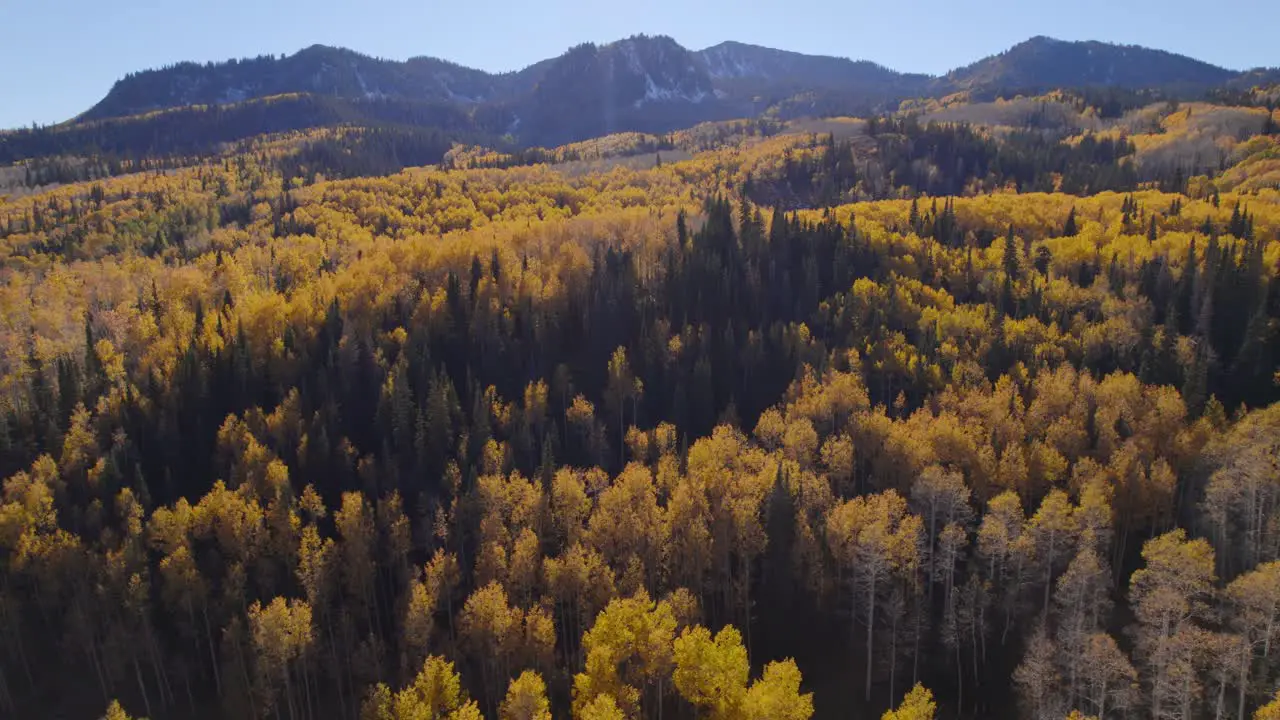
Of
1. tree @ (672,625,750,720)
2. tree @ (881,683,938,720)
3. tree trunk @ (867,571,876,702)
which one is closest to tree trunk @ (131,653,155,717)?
tree @ (672,625,750,720)

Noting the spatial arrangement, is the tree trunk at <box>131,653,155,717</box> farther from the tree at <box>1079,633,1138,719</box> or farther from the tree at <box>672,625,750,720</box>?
the tree at <box>1079,633,1138,719</box>

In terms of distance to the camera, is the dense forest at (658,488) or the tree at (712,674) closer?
the tree at (712,674)

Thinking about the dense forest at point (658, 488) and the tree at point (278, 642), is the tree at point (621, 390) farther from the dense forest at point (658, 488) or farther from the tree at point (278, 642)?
the tree at point (278, 642)

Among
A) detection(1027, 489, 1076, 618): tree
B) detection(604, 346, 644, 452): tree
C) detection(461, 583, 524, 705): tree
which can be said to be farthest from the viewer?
detection(604, 346, 644, 452): tree

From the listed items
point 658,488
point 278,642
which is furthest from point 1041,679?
point 278,642

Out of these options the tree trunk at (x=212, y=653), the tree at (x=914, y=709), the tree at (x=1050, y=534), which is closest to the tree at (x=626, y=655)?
the tree at (x=914, y=709)

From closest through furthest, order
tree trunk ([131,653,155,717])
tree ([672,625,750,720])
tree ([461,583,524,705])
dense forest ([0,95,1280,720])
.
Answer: tree ([672,625,750,720])
dense forest ([0,95,1280,720])
tree ([461,583,524,705])
tree trunk ([131,653,155,717])

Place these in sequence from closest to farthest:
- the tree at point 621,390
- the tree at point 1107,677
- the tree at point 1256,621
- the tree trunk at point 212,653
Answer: the tree at point 1256,621, the tree at point 1107,677, the tree trunk at point 212,653, the tree at point 621,390

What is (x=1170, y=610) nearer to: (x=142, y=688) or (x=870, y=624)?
(x=870, y=624)
